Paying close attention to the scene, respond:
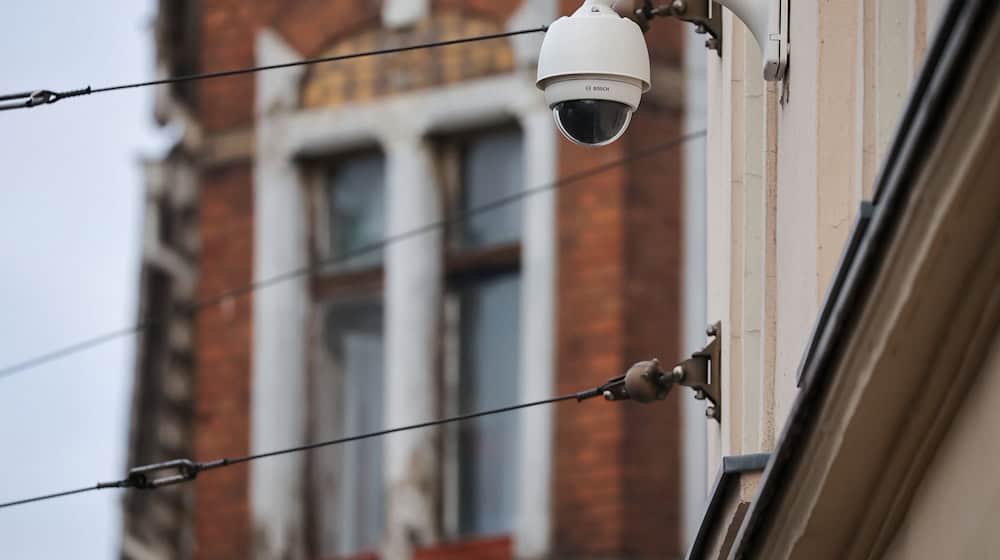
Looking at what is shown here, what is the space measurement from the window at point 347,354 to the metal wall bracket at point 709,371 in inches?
306

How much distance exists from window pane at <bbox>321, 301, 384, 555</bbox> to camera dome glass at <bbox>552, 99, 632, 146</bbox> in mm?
8873

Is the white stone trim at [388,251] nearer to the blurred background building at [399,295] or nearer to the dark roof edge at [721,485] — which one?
the blurred background building at [399,295]

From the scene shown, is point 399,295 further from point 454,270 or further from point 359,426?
point 359,426

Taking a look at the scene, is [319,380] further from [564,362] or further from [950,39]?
[950,39]

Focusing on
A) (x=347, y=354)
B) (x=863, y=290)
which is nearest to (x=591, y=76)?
(x=863, y=290)

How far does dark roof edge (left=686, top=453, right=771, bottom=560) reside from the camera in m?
7.51

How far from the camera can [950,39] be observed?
5250 mm

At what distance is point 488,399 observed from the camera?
1616 centimetres

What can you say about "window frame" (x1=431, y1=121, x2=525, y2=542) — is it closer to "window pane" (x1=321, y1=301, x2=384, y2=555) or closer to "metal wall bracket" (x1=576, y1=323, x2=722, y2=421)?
"window pane" (x1=321, y1=301, x2=384, y2=555)

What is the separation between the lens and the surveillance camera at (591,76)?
25.9 ft

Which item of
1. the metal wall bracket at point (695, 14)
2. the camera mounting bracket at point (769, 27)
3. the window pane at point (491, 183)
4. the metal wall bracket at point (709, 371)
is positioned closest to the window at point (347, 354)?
the window pane at point (491, 183)

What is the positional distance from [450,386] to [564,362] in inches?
43.7

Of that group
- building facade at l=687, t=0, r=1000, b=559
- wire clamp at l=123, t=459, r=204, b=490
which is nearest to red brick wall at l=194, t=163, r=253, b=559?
wire clamp at l=123, t=459, r=204, b=490

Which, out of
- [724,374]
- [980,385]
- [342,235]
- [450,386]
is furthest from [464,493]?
[980,385]
